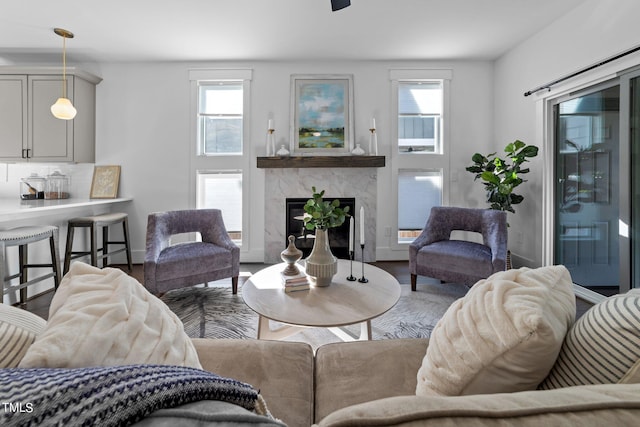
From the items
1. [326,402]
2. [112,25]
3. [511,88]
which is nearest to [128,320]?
[326,402]

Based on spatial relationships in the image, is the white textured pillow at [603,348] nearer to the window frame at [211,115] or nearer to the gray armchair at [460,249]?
the gray armchair at [460,249]

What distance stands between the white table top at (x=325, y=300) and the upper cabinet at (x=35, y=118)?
3.43 metres

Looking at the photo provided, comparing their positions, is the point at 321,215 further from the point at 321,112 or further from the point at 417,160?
the point at 417,160

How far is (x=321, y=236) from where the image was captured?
1732mm

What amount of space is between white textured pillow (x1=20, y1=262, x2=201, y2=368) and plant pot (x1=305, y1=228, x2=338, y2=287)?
0.98m

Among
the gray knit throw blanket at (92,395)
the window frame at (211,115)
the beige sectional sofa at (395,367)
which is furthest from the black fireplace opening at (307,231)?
the gray knit throw blanket at (92,395)

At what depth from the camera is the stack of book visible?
1678 millimetres

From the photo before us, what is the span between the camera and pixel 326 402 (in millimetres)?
859

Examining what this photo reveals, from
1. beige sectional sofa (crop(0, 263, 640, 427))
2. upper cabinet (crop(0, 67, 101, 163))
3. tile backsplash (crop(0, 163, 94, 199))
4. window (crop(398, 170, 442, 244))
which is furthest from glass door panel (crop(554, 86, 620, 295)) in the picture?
tile backsplash (crop(0, 163, 94, 199))

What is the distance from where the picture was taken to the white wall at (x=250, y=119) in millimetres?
3877

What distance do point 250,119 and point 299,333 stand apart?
9.56ft

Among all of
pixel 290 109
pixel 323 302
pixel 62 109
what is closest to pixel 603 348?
pixel 323 302

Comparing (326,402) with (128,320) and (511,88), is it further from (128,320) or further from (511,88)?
(511,88)

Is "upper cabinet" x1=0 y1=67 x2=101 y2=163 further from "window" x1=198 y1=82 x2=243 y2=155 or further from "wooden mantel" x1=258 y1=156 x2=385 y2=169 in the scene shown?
"wooden mantel" x1=258 y1=156 x2=385 y2=169
